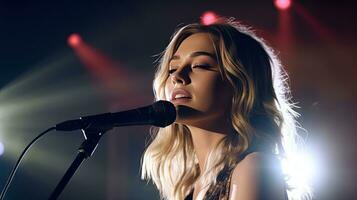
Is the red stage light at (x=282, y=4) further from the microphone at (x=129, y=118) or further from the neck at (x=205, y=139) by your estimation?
the microphone at (x=129, y=118)

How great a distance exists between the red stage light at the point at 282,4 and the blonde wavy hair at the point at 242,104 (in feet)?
8.40

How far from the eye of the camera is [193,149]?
2.16 m

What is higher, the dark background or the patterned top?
the dark background

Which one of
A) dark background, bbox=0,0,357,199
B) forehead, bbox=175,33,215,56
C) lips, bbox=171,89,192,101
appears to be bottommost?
lips, bbox=171,89,192,101

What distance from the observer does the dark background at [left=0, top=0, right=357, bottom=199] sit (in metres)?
4.36

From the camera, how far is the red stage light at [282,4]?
448 cm

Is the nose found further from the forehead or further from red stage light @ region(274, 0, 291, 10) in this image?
red stage light @ region(274, 0, 291, 10)

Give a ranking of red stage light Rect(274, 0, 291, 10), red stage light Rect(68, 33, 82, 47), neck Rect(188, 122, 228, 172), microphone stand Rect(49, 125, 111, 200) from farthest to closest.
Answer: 1. red stage light Rect(68, 33, 82, 47)
2. red stage light Rect(274, 0, 291, 10)
3. neck Rect(188, 122, 228, 172)
4. microphone stand Rect(49, 125, 111, 200)

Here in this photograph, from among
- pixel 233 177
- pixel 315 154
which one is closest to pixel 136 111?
pixel 233 177

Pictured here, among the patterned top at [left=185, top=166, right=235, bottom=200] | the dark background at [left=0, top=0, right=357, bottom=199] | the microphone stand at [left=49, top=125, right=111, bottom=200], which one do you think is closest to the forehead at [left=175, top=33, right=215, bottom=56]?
the patterned top at [left=185, top=166, right=235, bottom=200]

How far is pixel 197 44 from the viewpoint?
1899 millimetres

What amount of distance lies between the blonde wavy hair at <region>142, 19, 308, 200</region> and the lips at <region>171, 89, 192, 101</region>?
15cm

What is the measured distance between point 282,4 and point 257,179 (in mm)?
3231

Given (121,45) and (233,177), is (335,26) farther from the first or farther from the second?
(233,177)
